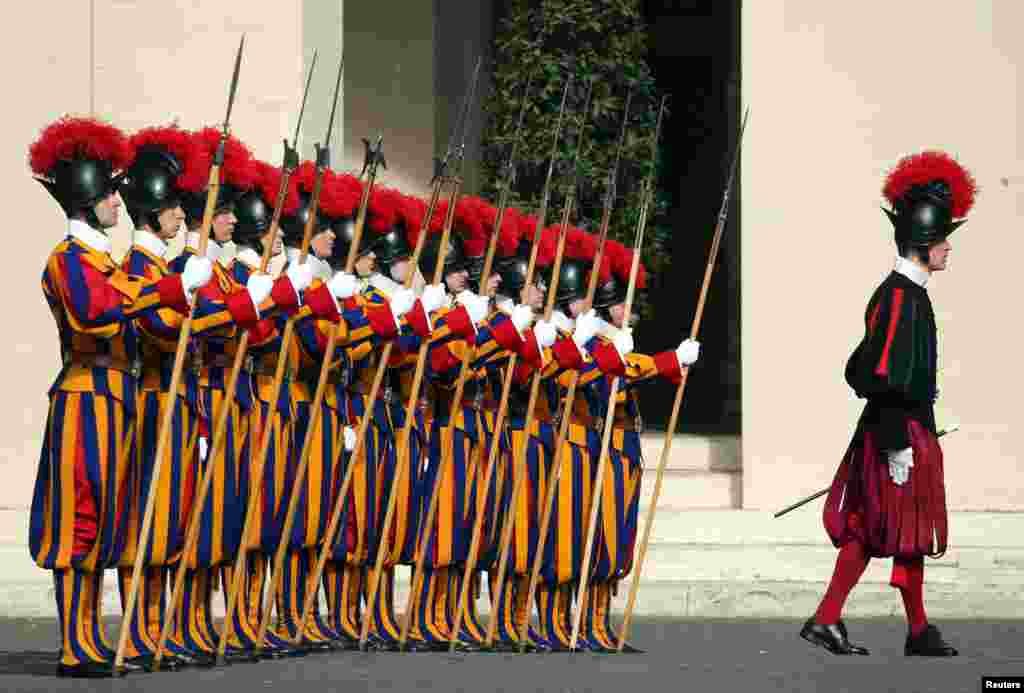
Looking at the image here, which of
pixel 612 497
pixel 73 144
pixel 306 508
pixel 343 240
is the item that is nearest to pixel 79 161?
pixel 73 144

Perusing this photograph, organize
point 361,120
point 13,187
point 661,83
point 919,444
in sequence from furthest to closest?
point 661,83 < point 361,120 < point 13,187 < point 919,444

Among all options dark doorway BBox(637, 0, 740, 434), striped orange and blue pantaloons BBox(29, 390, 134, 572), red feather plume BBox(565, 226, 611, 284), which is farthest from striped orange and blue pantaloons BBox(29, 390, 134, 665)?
dark doorway BBox(637, 0, 740, 434)

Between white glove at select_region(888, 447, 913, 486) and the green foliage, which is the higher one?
the green foliage

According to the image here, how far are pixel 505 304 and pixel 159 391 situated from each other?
2091mm

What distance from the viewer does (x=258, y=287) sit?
9398 millimetres

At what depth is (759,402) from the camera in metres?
14.0

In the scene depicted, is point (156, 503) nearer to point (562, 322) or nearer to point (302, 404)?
point (302, 404)

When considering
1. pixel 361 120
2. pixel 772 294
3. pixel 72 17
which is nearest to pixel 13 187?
pixel 72 17

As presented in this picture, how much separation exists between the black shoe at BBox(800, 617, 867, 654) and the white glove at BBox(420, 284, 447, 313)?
6.64 feet

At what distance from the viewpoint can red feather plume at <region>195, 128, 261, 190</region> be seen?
33.0 ft

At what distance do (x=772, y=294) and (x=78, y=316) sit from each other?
5.82m

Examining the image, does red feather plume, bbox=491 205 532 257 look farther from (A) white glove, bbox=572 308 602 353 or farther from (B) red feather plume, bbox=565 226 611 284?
(A) white glove, bbox=572 308 602 353

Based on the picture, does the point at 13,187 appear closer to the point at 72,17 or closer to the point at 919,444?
the point at 72,17

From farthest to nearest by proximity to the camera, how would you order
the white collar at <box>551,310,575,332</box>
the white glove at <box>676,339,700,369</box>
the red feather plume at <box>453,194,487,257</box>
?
1. the red feather plume at <box>453,194,487,257</box>
2. the white collar at <box>551,310,575,332</box>
3. the white glove at <box>676,339,700,369</box>
